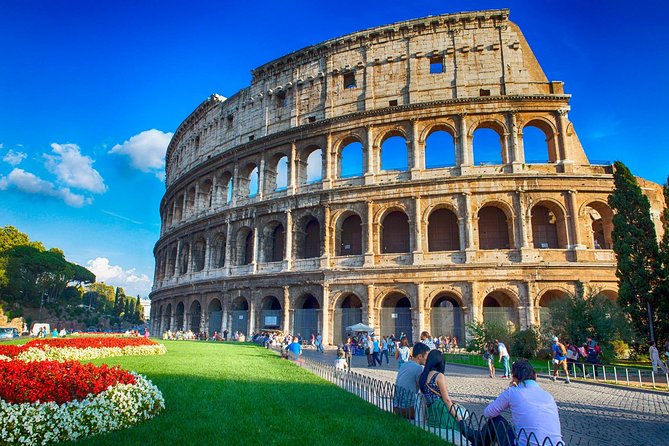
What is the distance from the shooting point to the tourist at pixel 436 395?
5824 millimetres

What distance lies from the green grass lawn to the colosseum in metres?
14.1

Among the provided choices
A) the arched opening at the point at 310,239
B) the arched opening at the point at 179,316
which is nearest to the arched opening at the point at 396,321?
the arched opening at the point at 310,239

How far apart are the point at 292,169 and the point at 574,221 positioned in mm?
16819

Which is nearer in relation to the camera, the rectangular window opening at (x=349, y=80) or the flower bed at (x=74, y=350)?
the flower bed at (x=74, y=350)

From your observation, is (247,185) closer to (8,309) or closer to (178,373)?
(178,373)

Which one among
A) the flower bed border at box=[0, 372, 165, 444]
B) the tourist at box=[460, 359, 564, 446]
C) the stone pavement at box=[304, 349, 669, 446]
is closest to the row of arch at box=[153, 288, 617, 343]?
the stone pavement at box=[304, 349, 669, 446]

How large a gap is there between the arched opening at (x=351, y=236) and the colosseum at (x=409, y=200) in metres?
0.09

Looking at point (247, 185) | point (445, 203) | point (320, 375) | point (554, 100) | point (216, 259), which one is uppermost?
point (554, 100)

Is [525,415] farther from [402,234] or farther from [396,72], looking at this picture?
[396,72]

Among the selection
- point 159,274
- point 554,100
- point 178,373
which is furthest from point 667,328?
point 159,274

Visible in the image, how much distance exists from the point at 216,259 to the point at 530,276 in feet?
69.9

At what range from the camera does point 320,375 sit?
508 inches

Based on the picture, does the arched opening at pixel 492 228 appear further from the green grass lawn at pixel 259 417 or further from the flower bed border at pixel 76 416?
the flower bed border at pixel 76 416

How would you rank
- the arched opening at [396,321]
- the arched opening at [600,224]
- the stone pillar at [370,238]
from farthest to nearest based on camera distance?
A: 1. the stone pillar at [370,238]
2. the arched opening at [396,321]
3. the arched opening at [600,224]
